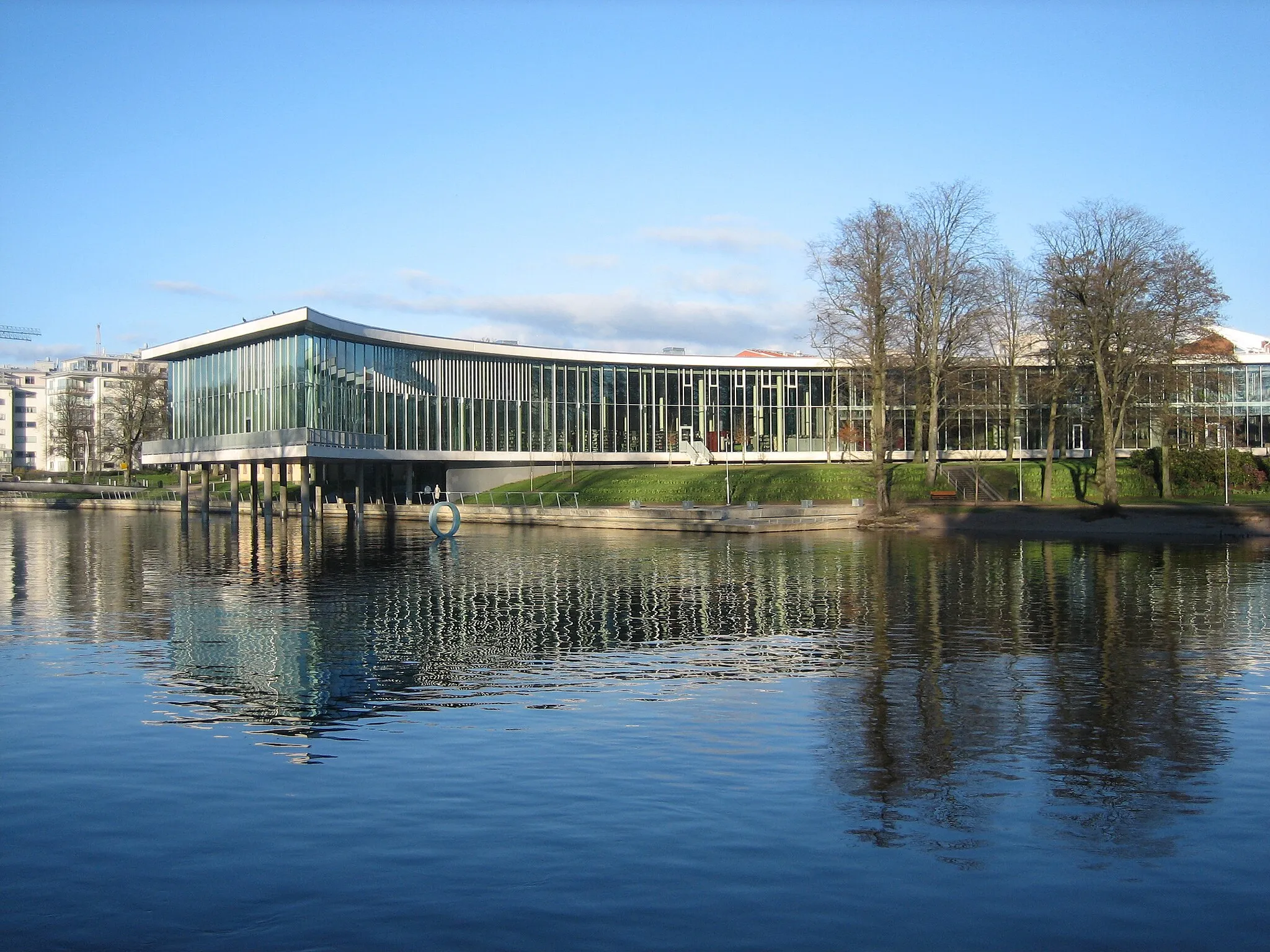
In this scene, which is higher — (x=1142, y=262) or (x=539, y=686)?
(x=1142, y=262)

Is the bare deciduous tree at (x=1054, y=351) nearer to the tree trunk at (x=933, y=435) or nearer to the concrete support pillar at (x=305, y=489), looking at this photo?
the tree trunk at (x=933, y=435)

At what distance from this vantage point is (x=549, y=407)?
93375mm

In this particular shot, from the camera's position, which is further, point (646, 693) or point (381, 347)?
point (381, 347)

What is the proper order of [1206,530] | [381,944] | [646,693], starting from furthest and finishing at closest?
[1206,530] < [646,693] < [381,944]

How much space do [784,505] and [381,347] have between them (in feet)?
100

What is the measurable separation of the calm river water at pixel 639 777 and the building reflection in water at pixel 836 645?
9cm

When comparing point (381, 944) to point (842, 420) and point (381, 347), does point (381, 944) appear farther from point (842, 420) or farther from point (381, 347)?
point (842, 420)

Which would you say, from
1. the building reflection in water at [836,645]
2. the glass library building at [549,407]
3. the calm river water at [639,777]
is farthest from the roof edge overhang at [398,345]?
the calm river water at [639,777]

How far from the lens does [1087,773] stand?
39.0 feet

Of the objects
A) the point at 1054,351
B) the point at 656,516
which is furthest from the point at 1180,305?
the point at 656,516

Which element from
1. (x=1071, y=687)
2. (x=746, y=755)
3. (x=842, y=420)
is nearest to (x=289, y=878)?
(x=746, y=755)

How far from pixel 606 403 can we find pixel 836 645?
7681cm

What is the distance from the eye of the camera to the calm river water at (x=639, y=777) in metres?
8.49

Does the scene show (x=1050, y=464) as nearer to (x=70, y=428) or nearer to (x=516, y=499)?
(x=516, y=499)
